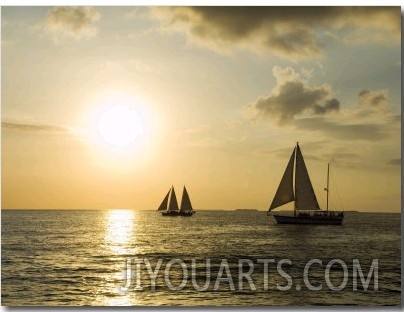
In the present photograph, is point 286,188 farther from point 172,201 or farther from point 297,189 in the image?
point 172,201

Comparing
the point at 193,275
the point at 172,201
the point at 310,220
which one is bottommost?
the point at 193,275

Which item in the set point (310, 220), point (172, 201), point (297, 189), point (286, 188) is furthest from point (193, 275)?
point (310, 220)

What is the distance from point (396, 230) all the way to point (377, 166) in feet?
2.07

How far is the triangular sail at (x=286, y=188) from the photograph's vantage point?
6.53 metres

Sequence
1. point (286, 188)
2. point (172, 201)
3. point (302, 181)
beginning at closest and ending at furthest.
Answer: point (302, 181) < point (286, 188) < point (172, 201)

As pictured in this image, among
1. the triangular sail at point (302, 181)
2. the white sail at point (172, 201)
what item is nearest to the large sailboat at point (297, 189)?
the triangular sail at point (302, 181)

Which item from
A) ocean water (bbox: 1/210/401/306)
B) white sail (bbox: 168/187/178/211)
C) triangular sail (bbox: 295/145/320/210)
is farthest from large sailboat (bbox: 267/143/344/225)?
white sail (bbox: 168/187/178/211)

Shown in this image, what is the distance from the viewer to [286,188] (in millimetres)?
7484

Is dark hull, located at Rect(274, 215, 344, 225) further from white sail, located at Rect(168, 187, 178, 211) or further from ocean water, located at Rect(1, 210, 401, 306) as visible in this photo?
ocean water, located at Rect(1, 210, 401, 306)

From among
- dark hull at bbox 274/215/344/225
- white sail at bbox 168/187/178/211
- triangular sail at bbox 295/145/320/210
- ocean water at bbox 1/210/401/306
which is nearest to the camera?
ocean water at bbox 1/210/401/306

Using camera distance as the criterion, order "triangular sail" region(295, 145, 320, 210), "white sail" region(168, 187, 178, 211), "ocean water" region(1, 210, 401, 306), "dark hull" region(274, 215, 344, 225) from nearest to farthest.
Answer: "ocean water" region(1, 210, 401, 306), "triangular sail" region(295, 145, 320, 210), "white sail" region(168, 187, 178, 211), "dark hull" region(274, 215, 344, 225)

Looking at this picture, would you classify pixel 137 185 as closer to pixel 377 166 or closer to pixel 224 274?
pixel 224 274

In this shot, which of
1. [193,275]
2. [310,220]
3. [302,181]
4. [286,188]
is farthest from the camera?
[310,220]

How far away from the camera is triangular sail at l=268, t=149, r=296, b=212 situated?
653cm
